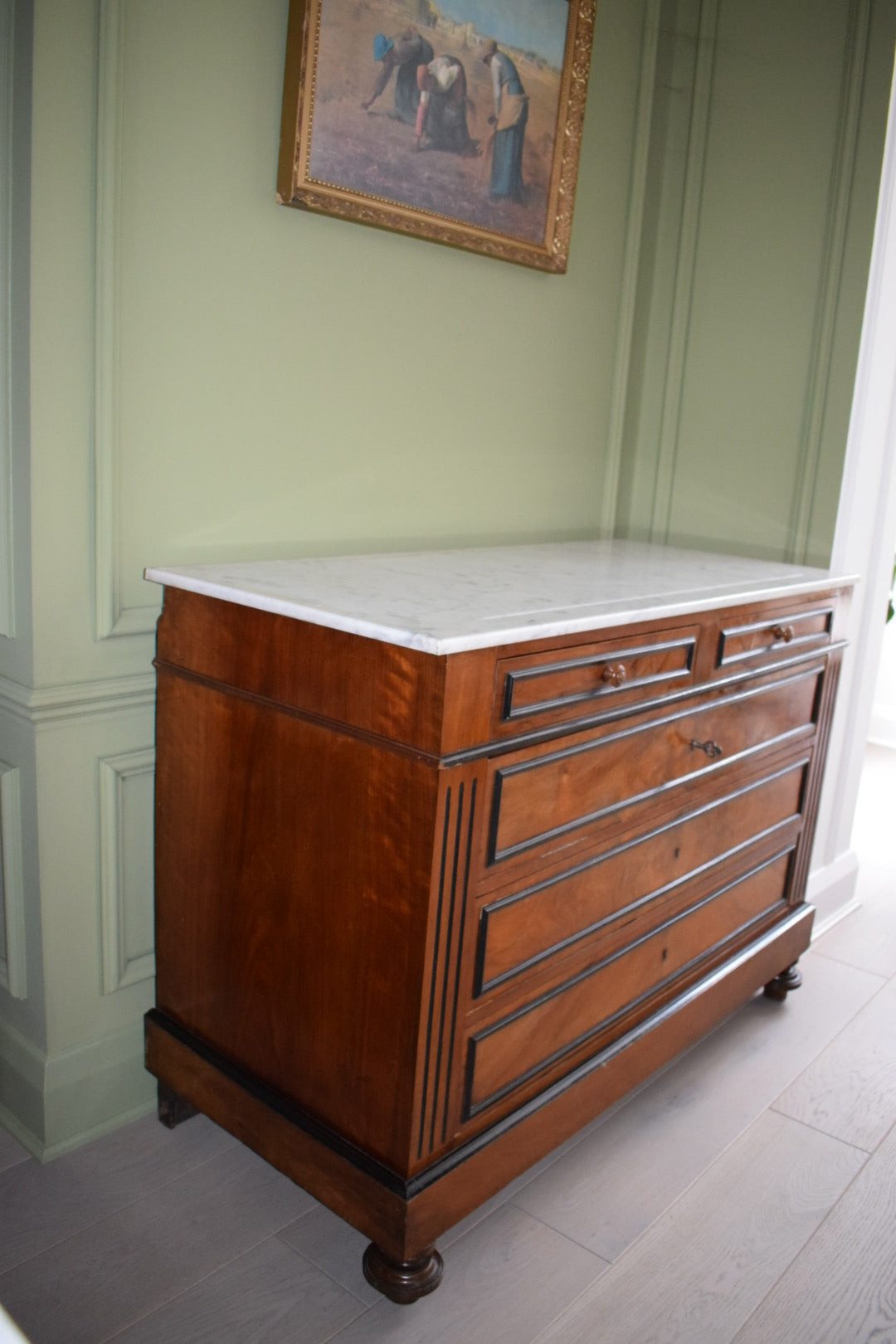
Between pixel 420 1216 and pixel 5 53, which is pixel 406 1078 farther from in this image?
pixel 5 53

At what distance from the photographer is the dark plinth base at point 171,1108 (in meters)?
2.15

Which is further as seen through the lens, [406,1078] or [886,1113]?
[886,1113]

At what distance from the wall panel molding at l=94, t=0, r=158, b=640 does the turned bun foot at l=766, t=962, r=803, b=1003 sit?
188 cm

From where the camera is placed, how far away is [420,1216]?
168 cm

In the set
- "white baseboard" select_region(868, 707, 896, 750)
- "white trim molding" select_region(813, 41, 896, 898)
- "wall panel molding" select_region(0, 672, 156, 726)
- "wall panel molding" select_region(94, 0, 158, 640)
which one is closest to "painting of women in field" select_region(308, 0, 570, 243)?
"wall panel molding" select_region(94, 0, 158, 640)

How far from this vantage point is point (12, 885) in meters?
2.06

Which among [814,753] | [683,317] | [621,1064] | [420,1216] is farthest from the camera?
[683,317]

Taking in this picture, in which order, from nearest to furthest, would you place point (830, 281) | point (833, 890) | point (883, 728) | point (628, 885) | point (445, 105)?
1. point (628, 885)
2. point (445, 105)
3. point (830, 281)
4. point (833, 890)
5. point (883, 728)

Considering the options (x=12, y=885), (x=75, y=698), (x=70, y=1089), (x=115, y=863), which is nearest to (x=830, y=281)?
(x=75, y=698)

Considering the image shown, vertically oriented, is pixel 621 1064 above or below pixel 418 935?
below

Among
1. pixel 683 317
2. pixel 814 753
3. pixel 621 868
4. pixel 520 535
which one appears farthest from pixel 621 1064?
pixel 683 317

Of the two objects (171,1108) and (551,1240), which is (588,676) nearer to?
(551,1240)

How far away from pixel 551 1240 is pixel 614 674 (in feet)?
3.43

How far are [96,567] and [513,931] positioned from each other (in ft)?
3.26
